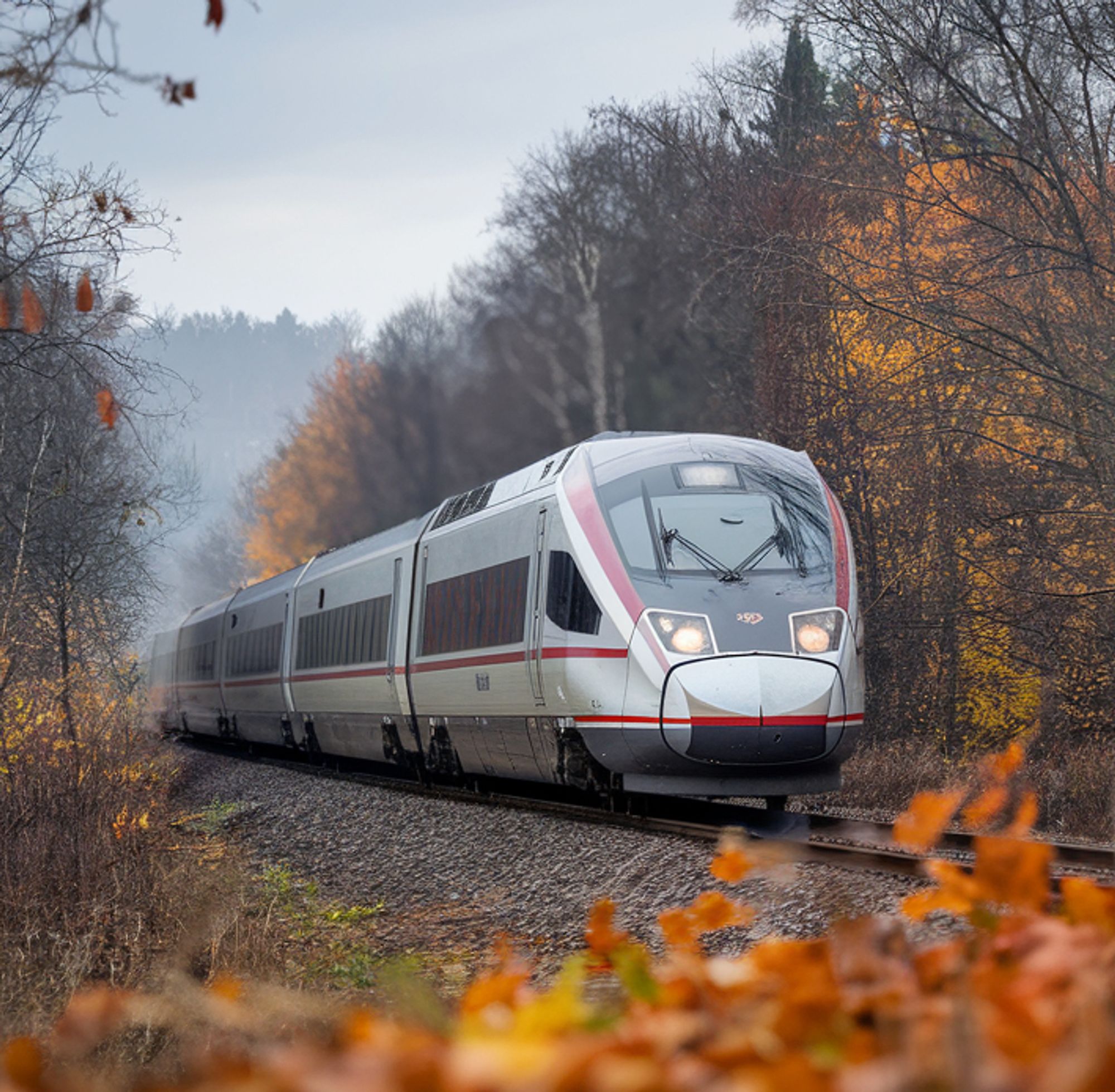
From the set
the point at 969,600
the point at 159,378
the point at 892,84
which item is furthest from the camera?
the point at 969,600

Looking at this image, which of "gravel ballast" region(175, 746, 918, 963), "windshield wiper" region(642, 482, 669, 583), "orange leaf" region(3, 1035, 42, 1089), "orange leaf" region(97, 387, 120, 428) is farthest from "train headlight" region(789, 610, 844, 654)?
"orange leaf" region(3, 1035, 42, 1089)

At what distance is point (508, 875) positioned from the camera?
1022 cm

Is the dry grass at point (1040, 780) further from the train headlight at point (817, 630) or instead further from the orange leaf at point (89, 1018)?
the orange leaf at point (89, 1018)

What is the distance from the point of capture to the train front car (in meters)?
10.4

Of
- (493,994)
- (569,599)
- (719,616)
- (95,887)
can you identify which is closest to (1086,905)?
(493,994)

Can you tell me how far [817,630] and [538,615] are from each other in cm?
249

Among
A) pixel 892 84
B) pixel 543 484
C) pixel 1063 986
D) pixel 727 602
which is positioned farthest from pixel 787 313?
pixel 1063 986

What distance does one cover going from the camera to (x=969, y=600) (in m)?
18.3

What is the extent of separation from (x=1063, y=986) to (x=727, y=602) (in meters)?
8.47

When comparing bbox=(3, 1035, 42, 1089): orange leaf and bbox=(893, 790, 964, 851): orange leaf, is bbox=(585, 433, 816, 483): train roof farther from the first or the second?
bbox=(3, 1035, 42, 1089): orange leaf

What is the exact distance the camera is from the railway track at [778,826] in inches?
309

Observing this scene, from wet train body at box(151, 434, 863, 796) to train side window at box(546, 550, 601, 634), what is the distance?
2 cm

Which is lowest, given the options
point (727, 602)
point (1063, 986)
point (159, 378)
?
point (1063, 986)

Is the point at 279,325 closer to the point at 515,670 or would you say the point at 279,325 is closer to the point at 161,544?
the point at 161,544
